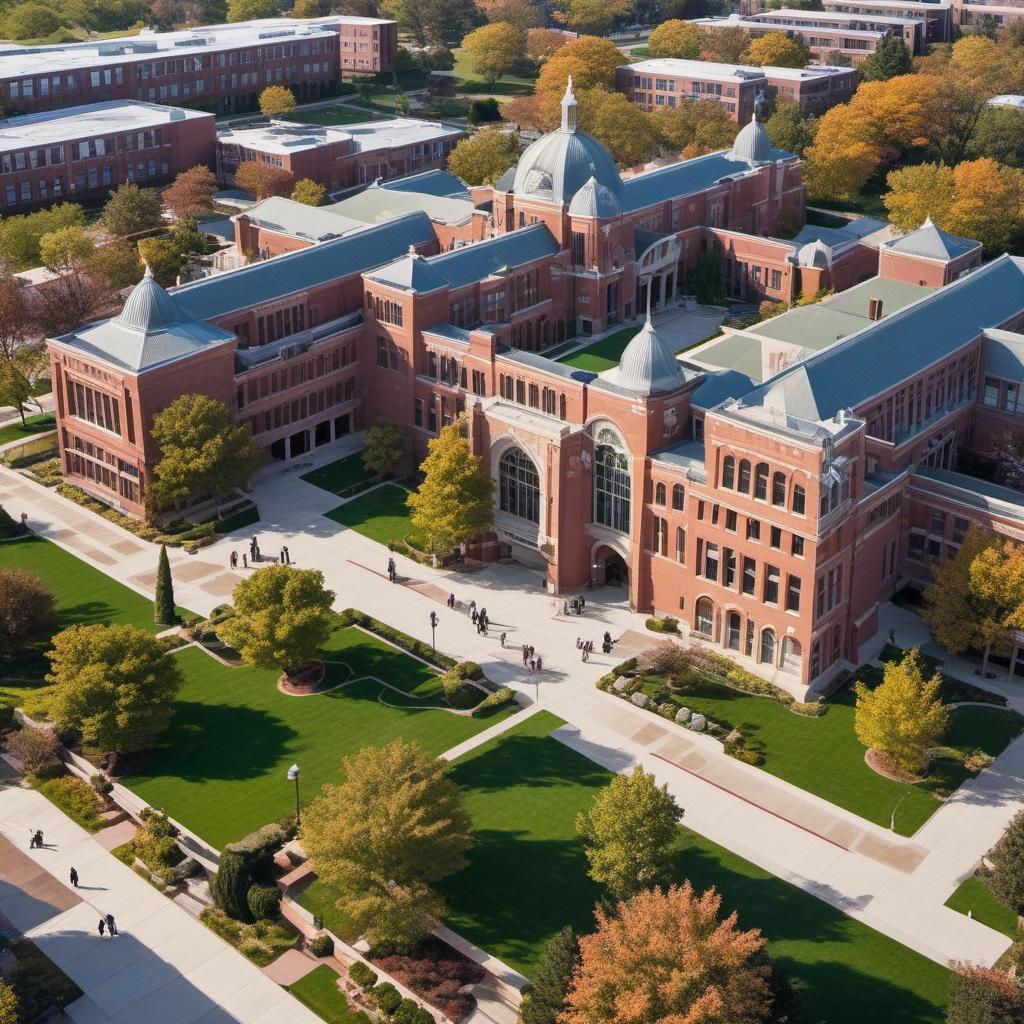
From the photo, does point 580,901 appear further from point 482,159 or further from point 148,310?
point 482,159

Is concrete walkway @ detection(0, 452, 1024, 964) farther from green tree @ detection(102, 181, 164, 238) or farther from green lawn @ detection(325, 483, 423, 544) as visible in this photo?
green tree @ detection(102, 181, 164, 238)

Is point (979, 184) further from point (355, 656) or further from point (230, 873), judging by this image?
point (230, 873)

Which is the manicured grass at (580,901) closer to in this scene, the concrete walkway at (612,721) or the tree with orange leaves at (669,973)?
the concrete walkway at (612,721)

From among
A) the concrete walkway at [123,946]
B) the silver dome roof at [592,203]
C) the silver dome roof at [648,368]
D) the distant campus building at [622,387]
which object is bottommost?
the concrete walkway at [123,946]

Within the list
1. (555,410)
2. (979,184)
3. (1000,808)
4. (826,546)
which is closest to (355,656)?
(555,410)

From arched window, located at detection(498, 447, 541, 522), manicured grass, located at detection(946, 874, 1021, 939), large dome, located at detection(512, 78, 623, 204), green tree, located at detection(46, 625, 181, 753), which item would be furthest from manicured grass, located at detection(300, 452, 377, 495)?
manicured grass, located at detection(946, 874, 1021, 939)

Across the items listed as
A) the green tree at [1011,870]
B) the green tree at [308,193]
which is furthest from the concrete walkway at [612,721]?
the green tree at [308,193]
